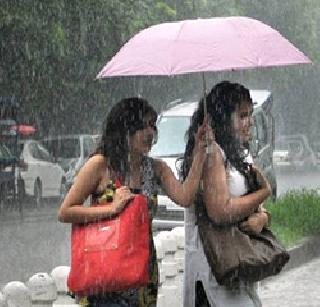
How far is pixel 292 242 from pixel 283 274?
106cm

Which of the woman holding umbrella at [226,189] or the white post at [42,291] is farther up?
the woman holding umbrella at [226,189]

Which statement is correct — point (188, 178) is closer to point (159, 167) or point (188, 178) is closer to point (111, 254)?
point (159, 167)

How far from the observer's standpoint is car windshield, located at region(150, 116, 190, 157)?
17.5 metres

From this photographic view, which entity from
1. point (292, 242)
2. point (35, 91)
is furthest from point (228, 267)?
point (35, 91)

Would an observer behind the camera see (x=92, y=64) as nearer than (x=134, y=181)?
No

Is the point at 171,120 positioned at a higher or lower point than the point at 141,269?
lower

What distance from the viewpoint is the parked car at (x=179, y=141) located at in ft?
51.3

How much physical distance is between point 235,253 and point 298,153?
3997cm

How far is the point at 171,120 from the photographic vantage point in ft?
62.3

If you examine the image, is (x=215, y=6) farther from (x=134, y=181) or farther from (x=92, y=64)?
(x=134, y=181)

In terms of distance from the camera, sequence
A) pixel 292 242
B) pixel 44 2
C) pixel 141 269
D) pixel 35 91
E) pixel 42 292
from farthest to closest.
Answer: pixel 35 91, pixel 44 2, pixel 292 242, pixel 42 292, pixel 141 269

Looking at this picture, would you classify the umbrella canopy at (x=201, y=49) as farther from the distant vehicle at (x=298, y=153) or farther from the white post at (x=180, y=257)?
the distant vehicle at (x=298, y=153)

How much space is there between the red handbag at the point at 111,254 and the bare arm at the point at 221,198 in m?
0.29

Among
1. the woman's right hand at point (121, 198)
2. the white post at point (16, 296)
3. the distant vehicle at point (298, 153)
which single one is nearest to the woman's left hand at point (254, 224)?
the woman's right hand at point (121, 198)
